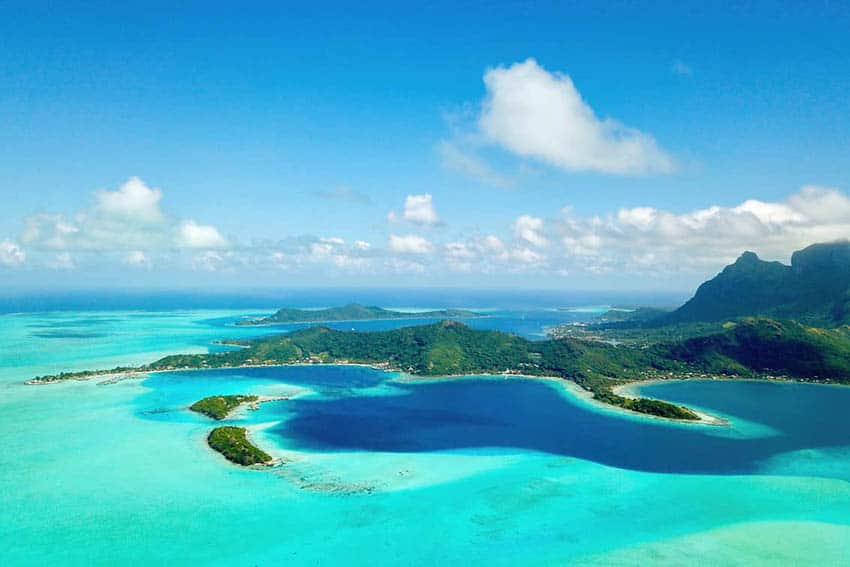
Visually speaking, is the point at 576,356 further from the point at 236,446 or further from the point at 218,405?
the point at 236,446

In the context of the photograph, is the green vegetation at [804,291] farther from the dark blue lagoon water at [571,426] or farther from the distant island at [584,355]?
the dark blue lagoon water at [571,426]

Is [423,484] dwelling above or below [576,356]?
below

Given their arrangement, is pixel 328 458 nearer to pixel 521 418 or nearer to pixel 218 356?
pixel 521 418

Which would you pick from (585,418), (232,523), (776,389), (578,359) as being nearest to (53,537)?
(232,523)

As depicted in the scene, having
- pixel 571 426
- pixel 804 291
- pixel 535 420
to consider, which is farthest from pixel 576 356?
pixel 804 291

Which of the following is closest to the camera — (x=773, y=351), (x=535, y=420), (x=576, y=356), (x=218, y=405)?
(x=535, y=420)

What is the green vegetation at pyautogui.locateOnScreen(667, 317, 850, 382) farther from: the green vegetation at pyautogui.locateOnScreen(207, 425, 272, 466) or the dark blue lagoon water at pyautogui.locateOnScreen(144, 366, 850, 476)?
the green vegetation at pyautogui.locateOnScreen(207, 425, 272, 466)
